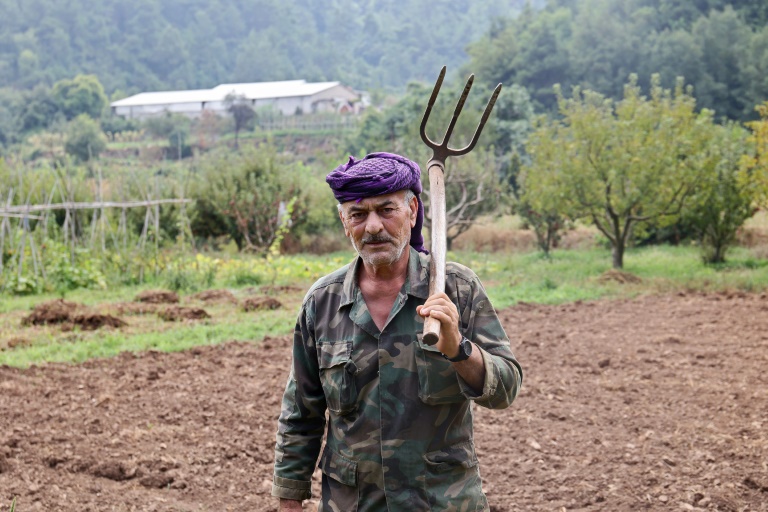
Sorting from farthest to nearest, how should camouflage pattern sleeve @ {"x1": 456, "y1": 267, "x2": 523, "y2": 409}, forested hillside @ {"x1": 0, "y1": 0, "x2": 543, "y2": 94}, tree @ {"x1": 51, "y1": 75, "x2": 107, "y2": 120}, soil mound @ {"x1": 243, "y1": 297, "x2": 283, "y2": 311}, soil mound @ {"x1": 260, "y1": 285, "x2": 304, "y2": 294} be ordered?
forested hillside @ {"x1": 0, "y1": 0, "x2": 543, "y2": 94}, tree @ {"x1": 51, "y1": 75, "x2": 107, "y2": 120}, soil mound @ {"x1": 260, "y1": 285, "x2": 304, "y2": 294}, soil mound @ {"x1": 243, "y1": 297, "x2": 283, "y2": 311}, camouflage pattern sleeve @ {"x1": 456, "y1": 267, "x2": 523, "y2": 409}

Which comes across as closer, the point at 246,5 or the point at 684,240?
the point at 684,240

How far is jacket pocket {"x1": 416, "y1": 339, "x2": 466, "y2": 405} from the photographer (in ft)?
6.89

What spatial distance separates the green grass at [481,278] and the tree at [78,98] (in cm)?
3871

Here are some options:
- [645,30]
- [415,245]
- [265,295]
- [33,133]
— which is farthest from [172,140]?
[415,245]

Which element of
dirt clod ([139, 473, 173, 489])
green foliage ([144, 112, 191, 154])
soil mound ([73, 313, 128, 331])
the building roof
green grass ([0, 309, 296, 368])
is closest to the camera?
dirt clod ([139, 473, 173, 489])

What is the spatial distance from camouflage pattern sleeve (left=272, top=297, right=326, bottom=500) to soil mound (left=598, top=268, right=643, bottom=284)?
433 inches

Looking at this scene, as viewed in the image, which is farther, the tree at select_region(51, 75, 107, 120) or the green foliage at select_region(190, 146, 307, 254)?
the tree at select_region(51, 75, 107, 120)

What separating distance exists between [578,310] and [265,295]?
4.08 m

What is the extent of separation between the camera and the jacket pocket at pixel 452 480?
212 cm

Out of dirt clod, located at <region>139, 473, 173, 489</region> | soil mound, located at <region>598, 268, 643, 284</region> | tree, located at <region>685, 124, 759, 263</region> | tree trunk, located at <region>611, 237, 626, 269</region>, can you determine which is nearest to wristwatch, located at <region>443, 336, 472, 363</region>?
dirt clod, located at <region>139, 473, 173, 489</region>

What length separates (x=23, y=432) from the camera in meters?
5.29

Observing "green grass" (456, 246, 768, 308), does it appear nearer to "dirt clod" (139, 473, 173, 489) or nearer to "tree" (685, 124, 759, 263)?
"tree" (685, 124, 759, 263)

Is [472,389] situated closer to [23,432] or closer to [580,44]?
[23,432]

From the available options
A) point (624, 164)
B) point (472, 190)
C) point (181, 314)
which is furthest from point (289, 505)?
point (472, 190)
